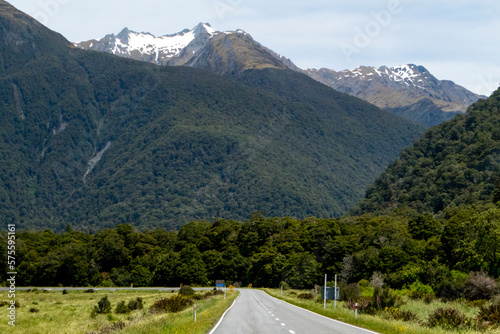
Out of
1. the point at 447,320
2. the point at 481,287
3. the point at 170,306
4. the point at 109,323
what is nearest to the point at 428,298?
the point at 481,287

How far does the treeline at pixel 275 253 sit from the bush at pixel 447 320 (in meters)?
39.2

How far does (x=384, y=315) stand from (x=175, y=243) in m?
124

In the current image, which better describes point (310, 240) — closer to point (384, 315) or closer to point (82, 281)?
point (82, 281)

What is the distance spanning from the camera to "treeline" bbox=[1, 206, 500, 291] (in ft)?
275

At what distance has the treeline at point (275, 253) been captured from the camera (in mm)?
83938

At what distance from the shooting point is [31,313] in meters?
56.4

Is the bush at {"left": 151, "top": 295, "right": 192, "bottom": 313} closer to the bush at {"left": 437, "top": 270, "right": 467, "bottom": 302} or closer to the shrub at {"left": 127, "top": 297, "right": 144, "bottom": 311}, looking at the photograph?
the shrub at {"left": 127, "top": 297, "right": 144, "bottom": 311}

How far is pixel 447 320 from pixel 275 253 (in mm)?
97866

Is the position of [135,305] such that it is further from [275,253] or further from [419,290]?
[275,253]

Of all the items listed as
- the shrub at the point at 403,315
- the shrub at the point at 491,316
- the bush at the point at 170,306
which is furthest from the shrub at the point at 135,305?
the shrub at the point at 491,316

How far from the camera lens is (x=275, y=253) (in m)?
129

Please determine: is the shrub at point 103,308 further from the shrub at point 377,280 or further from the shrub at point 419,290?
the shrub at point 377,280

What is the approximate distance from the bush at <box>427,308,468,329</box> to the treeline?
39170 mm

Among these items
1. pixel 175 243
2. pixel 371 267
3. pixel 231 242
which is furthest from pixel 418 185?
pixel 371 267
